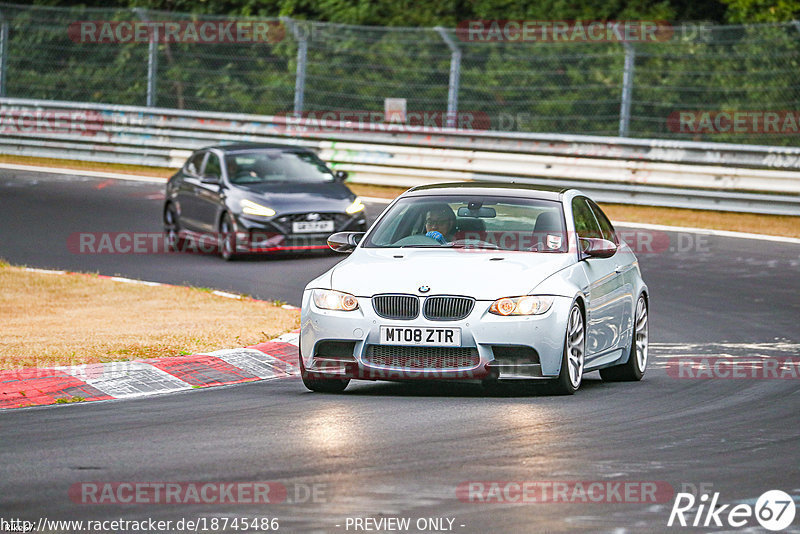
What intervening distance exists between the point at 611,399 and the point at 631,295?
1700 mm

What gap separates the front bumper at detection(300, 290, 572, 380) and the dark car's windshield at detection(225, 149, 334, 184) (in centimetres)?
1041

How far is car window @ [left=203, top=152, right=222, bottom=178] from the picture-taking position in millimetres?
20500

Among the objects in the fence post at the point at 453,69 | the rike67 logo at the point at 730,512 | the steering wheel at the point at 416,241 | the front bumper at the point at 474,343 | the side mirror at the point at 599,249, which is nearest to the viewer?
the rike67 logo at the point at 730,512

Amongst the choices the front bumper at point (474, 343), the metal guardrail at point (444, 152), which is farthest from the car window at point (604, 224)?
the metal guardrail at point (444, 152)

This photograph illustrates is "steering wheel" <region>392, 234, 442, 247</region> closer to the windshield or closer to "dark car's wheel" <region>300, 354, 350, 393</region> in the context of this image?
the windshield

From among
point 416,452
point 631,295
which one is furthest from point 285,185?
point 416,452

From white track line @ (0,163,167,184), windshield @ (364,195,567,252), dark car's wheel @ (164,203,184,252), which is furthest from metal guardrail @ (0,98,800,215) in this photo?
windshield @ (364,195,567,252)

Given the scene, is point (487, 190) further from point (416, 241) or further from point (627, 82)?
point (627, 82)

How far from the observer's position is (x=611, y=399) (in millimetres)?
9961

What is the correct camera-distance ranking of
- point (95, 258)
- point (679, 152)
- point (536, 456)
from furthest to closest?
point (679, 152), point (95, 258), point (536, 456)

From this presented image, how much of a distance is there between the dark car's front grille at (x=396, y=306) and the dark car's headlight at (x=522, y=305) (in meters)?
0.50

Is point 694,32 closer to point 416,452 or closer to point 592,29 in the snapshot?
point 592,29

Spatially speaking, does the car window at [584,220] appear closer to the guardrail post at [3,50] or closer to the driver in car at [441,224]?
the driver in car at [441,224]

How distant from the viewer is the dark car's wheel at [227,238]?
63.2 feet
